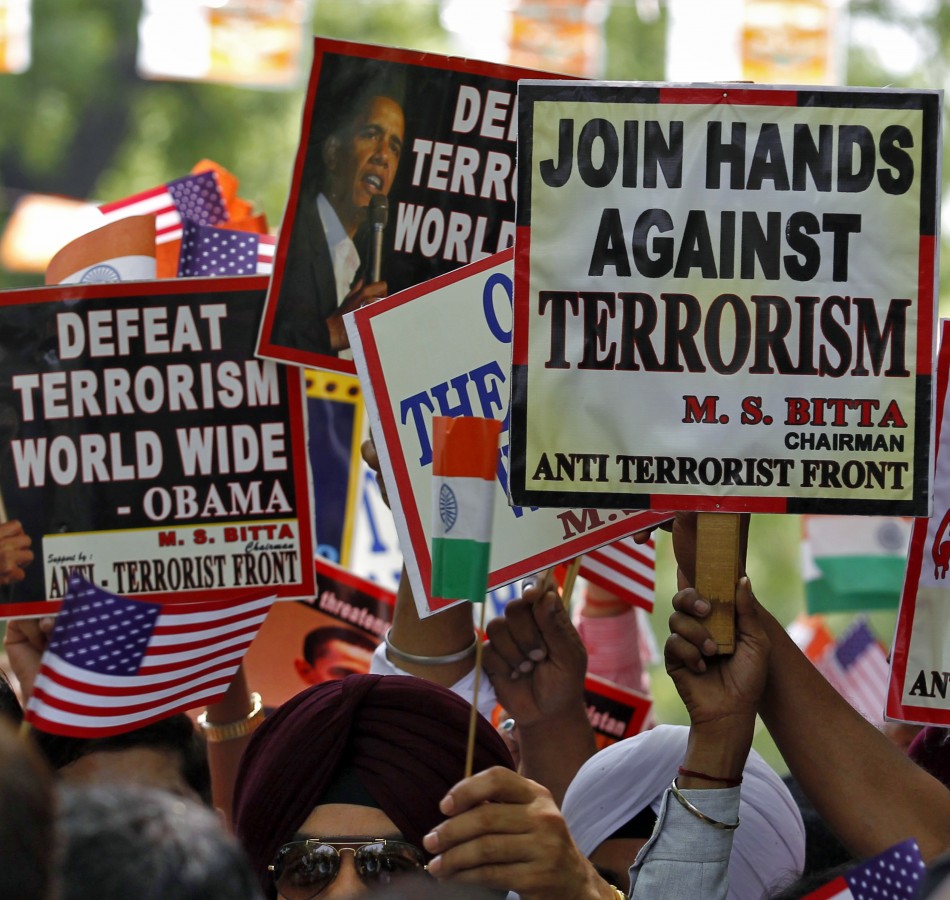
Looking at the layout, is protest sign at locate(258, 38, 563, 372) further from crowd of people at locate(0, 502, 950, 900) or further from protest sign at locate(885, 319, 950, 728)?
protest sign at locate(885, 319, 950, 728)

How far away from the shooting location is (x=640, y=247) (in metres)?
2.76

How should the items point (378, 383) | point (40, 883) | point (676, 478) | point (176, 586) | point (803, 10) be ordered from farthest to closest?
point (803, 10)
point (176, 586)
point (378, 383)
point (676, 478)
point (40, 883)

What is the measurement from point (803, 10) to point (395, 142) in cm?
1005

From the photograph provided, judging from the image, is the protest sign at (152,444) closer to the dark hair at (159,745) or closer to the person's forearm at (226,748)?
the person's forearm at (226,748)

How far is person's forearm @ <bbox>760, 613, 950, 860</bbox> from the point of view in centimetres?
259

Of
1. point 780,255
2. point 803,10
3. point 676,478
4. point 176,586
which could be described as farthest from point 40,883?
point 803,10

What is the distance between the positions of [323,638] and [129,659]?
143 centimetres

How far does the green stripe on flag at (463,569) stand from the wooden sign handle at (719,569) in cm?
35

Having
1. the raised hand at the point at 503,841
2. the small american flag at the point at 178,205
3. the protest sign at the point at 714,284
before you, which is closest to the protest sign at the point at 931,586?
the protest sign at the point at 714,284

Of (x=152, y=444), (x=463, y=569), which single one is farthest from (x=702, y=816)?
(x=152, y=444)

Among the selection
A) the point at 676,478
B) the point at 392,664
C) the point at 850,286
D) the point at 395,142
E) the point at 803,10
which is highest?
the point at 803,10

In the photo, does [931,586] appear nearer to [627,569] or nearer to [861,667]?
[627,569]

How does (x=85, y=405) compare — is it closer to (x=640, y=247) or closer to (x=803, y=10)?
(x=640, y=247)

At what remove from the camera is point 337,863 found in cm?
249
